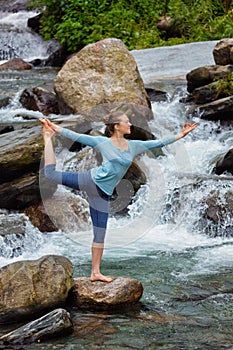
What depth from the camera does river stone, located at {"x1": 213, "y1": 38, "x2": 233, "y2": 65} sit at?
1456 centimetres

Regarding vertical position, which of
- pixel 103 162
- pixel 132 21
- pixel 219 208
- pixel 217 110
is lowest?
pixel 219 208

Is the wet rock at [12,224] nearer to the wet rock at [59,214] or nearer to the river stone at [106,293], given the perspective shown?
the wet rock at [59,214]

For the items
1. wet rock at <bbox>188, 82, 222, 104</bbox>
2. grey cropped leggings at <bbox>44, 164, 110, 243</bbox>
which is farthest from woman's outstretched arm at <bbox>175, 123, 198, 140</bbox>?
wet rock at <bbox>188, 82, 222, 104</bbox>

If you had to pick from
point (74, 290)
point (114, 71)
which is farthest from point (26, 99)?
point (74, 290)

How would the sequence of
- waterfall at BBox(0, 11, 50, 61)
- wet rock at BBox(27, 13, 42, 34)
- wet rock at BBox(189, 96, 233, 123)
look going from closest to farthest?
wet rock at BBox(189, 96, 233, 123) < waterfall at BBox(0, 11, 50, 61) < wet rock at BBox(27, 13, 42, 34)

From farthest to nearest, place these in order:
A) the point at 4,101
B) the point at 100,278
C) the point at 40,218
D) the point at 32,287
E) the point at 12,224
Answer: the point at 4,101 < the point at 40,218 < the point at 12,224 < the point at 100,278 < the point at 32,287

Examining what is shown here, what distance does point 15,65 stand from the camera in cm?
1864

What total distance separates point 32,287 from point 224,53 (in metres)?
9.65

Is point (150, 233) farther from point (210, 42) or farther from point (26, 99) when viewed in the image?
point (210, 42)

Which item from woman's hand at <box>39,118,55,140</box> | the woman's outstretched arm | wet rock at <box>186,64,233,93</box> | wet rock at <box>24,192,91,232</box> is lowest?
wet rock at <box>24,192,91,232</box>

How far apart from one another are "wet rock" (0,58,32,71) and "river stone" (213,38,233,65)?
20.0 feet

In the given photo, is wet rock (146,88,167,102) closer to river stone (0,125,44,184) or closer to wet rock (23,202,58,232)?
river stone (0,125,44,184)

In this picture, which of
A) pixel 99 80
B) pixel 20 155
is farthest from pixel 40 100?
pixel 20 155

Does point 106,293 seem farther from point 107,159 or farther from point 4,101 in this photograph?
point 4,101
